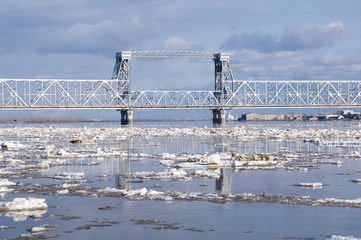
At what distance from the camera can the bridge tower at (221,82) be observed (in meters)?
126

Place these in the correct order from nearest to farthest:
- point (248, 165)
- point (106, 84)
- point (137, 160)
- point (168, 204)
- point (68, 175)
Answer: point (168, 204), point (68, 175), point (248, 165), point (137, 160), point (106, 84)

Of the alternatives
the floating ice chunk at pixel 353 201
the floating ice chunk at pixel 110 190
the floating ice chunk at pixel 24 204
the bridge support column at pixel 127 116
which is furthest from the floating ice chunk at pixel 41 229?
the bridge support column at pixel 127 116

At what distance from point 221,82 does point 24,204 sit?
11742 centimetres

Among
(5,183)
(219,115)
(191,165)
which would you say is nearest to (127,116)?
(219,115)

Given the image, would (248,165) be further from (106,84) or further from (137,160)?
(106,84)

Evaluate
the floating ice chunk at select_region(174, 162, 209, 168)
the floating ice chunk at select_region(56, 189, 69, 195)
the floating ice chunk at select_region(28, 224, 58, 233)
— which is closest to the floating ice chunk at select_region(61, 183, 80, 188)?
the floating ice chunk at select_region(56, 189, 69, 195)

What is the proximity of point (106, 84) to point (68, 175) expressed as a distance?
111 m

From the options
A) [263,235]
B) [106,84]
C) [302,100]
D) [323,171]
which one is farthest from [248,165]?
[302,100]

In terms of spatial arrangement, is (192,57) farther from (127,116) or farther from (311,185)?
(311,185)

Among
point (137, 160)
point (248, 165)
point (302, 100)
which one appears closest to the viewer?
point (248, 165)

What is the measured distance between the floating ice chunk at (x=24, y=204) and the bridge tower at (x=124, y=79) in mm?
104758

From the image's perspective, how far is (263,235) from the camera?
10086mm

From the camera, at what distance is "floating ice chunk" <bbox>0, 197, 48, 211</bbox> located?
488 inches

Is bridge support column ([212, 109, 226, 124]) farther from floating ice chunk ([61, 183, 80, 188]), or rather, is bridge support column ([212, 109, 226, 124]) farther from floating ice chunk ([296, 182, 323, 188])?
floating ice chunk ([61, 183, 80, 188])
